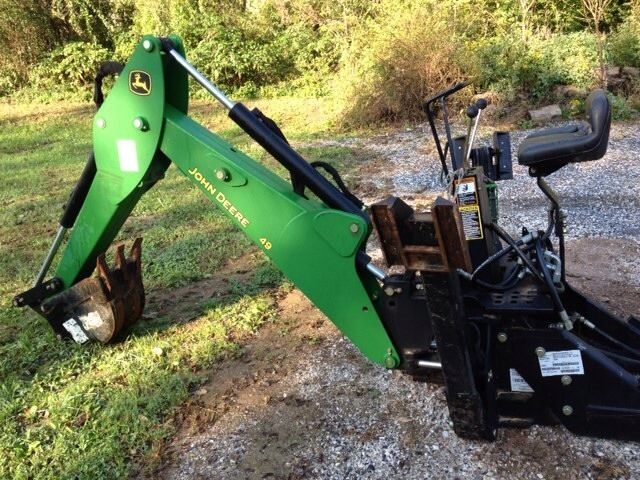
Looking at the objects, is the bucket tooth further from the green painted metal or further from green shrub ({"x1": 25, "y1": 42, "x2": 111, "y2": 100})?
green shrub ({"x1": 25, "y1": 42, "x2": 111, "y2": 100})

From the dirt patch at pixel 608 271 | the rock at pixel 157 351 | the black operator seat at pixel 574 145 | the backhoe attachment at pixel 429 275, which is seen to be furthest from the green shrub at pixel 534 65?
the rock at pixel 157 351

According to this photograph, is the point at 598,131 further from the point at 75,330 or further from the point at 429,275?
the point at 75,330

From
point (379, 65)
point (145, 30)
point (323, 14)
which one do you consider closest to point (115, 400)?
point (379, 65)

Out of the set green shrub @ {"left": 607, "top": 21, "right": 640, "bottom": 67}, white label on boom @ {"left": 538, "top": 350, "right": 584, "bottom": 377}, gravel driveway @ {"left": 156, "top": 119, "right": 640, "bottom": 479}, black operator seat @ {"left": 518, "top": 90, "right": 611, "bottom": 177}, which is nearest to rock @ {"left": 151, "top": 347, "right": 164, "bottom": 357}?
gravel driveway @ {"left": 156, "top": 119, "right": 640, "bottom": 479}

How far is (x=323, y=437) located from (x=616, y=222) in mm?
3588

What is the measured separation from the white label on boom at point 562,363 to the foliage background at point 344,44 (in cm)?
772

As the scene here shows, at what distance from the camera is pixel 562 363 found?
237 cm

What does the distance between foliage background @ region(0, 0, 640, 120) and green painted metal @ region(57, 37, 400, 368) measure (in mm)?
7345

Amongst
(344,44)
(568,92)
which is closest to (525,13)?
(568,92)

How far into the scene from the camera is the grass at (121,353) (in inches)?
110

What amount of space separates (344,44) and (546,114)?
3.83 meters

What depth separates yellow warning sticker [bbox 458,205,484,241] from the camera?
2.68 m

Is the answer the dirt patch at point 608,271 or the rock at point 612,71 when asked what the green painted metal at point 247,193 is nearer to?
the dirt patch at point 608,271

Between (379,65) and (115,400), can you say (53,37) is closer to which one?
(379,65)
